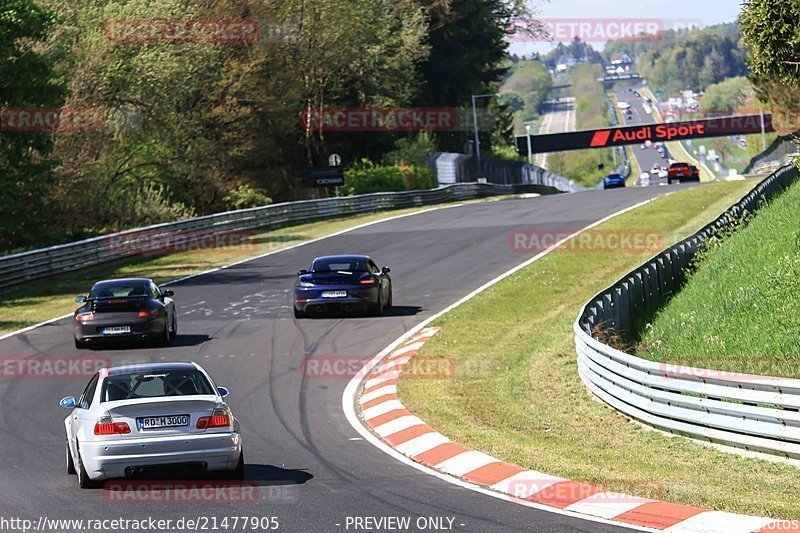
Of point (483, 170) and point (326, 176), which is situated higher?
point (326, 176)

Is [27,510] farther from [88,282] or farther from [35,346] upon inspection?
[88,282]

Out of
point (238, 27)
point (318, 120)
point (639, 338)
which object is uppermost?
point (238, 27)

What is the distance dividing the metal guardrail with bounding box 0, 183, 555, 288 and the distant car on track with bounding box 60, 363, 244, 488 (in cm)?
2364

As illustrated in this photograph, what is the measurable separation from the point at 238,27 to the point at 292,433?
4779cm

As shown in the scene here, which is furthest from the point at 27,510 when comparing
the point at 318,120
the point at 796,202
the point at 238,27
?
the point at 318,120

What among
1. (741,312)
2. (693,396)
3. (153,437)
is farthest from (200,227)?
(153,437)

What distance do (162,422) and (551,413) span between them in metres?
6.29

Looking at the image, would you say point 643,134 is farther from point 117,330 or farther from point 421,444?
point 421,444

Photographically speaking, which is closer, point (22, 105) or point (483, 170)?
point (22, 105)

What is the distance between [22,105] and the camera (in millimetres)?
38344

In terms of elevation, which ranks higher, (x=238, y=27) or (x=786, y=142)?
(x=238, y=27)

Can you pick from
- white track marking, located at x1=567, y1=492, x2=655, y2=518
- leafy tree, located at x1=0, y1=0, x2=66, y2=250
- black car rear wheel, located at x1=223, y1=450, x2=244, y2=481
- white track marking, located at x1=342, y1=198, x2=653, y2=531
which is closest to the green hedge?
leafy tree, located at x1=0, y1=0, x2=66, y2=250

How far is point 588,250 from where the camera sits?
Answer: 3553 cm

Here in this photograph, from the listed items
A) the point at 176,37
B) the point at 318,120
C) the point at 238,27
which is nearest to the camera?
the point at 176,37
